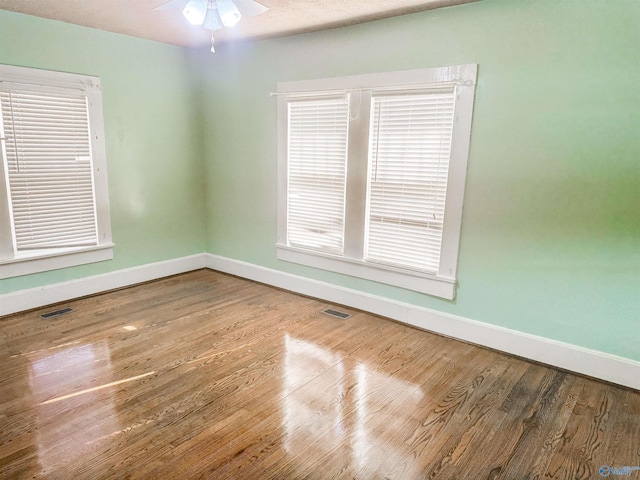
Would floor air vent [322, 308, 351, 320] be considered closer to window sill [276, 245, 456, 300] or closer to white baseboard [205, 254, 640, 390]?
white baseboard [205, 254, 640, 390]

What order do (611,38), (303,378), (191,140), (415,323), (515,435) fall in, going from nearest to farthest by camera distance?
1. (515,435)
2. (611,38)
3. (303,378)
4. (415,323)
5. (191,140)

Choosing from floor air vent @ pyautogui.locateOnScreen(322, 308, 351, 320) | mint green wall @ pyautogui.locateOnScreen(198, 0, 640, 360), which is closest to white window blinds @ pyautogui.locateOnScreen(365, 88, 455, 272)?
mint green wall @ pyautogui.locateOnScreen(198, 0, 640, 360)

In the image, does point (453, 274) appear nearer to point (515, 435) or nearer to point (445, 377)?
point (445, 377)

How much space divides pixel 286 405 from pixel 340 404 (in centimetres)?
32

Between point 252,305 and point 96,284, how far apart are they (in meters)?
1.62

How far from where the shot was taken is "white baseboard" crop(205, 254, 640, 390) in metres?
2.67

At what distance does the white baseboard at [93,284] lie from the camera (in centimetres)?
359

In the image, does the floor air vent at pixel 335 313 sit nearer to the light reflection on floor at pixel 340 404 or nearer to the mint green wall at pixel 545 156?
the mint green wall at pixel 545 156

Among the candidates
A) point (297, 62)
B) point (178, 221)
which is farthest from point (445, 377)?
point (178, 221)

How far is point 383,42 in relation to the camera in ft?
10.9

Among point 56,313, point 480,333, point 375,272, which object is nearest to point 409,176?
point 375,272

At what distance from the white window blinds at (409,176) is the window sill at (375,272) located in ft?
0.26

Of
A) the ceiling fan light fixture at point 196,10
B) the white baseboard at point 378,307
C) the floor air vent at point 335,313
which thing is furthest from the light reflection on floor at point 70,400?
the ceiling fan light fixture at point 196,10

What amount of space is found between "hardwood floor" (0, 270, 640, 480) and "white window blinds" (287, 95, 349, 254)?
95cm
